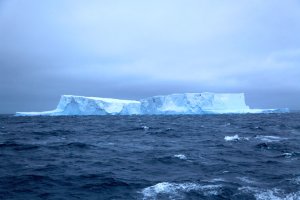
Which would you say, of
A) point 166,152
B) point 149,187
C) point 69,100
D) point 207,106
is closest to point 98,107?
point 69,100

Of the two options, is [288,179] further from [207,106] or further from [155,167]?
[207,106]

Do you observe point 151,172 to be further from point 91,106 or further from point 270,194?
point 91,106

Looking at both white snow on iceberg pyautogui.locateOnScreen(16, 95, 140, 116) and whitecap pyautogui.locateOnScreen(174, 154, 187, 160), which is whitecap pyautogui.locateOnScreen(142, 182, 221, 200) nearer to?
whitecap pyautogui.locateOnScreen(174, 154, 187, 160)

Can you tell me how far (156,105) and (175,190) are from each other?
74044mm

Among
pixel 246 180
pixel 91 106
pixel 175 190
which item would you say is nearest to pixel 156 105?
pixel 91 106

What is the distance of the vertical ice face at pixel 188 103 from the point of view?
7988 centimetres

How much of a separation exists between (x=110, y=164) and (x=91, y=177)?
224cm

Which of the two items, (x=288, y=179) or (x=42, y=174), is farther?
(x=42, y=174)

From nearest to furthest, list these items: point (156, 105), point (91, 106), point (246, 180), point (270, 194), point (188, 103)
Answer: point (270, 194)
point (246, 180)
point (91, 106)
point (188, 103)
point (156, 105)

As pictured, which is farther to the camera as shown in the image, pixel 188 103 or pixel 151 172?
pixel 188 103

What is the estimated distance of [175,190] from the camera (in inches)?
316

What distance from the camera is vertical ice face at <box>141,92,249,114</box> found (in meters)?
79.9

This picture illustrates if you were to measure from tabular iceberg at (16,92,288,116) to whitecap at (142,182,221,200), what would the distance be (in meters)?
67.8

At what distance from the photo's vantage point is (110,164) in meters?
11.8
